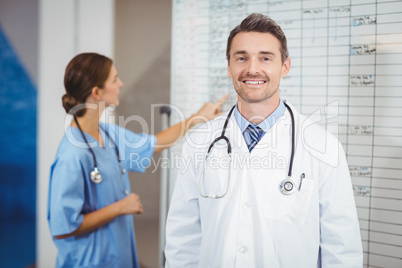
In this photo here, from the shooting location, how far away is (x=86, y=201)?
1460 millimetres

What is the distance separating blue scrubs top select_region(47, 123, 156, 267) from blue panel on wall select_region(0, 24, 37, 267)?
1318 mm

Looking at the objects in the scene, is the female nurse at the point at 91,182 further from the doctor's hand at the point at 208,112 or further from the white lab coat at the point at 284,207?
the white lab coat at the point at 284,207

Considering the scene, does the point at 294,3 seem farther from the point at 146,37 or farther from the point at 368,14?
the point at 146,37

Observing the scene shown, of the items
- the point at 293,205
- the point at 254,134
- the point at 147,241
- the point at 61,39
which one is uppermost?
the point at 61,39

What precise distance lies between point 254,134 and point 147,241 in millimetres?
1481

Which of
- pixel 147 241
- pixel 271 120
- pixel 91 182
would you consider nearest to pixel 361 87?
pixel 271 120

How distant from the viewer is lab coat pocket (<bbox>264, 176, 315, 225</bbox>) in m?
1.09

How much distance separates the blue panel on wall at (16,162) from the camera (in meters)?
2.57

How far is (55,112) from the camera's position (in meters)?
2.20

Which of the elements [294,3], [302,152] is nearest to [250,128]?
[302,152]

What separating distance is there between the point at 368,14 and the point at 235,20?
0.55 metres

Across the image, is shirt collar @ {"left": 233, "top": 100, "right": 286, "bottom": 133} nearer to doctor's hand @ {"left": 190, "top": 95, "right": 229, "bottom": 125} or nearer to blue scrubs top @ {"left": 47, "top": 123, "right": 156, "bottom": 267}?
doctor's hand @ {"left": 190, "top": 95, "right": 229, "bottom": 125}

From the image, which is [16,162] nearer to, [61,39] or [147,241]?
[61,39]

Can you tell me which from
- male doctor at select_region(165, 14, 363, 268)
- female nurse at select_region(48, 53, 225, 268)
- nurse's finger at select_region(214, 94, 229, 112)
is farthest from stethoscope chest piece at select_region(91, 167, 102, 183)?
nurse's finger at select_region(214, 94, 229, 112)
